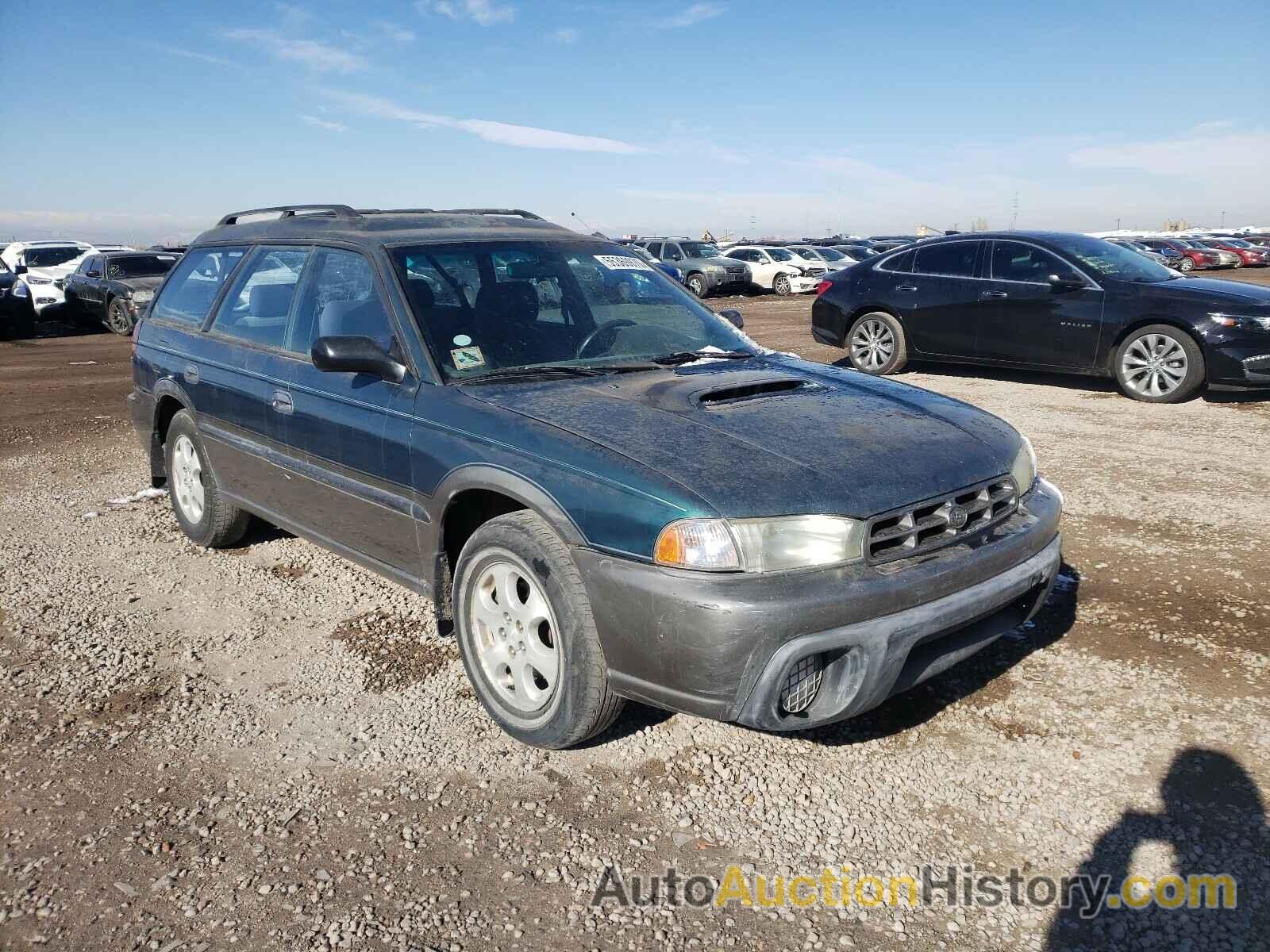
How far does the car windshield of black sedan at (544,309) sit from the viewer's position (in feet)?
11.9

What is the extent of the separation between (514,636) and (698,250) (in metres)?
26.1

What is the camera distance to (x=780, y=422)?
124 inches

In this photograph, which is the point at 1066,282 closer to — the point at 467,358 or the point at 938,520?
the point at 938,520

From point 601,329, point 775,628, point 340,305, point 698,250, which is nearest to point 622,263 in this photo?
point 601,329

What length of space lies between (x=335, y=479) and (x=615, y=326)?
130cm

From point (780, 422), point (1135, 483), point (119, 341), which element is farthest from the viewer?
point (119, 341)

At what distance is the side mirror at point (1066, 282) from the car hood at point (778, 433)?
6329 mm

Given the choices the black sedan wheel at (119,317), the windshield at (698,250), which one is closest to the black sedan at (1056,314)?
the black sedan wheel at (119,317)

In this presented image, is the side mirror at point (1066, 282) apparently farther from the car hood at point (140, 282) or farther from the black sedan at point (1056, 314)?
the car hood at point (140, 282)

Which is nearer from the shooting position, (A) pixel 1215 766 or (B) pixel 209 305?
(A) pixel 1215 766

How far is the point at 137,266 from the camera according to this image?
17.6 meters

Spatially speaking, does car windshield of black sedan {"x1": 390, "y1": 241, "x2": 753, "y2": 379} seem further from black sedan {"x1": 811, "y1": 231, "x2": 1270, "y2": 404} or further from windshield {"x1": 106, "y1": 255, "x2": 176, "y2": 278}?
windshield {"x1": 106, "y1": 255, "x2": 176, "y2": 278}

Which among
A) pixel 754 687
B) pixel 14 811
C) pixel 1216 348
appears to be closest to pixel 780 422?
pixel 754 687

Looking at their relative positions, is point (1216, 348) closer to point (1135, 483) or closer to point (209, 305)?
point (1135, 483)
